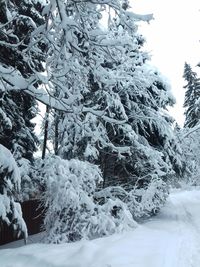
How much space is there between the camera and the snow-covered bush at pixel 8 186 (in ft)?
22.4

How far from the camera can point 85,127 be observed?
27.4ft

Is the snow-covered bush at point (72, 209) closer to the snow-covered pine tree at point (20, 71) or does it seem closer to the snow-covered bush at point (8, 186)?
the snow-covered pine tree at point (20, 71)

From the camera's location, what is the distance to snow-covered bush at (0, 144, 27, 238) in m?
6.82

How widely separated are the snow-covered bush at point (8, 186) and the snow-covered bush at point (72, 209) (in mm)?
2964

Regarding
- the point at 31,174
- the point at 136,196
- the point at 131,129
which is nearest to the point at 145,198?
the point at 136,196

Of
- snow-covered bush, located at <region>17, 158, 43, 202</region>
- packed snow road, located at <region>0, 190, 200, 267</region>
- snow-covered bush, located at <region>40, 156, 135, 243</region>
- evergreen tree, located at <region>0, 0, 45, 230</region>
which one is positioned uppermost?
evergreen tree, located at <region>0, 0, 45, 230</region>

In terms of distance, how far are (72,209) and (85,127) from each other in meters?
3.64

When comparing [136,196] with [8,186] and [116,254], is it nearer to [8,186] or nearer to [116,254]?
[116,254]

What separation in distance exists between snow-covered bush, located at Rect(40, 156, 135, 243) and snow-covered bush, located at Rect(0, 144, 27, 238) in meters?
2.96

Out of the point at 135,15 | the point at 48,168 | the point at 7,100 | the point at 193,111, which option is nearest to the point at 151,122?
the point at 48,168

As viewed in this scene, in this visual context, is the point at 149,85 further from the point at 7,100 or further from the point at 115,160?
the point at 7,100

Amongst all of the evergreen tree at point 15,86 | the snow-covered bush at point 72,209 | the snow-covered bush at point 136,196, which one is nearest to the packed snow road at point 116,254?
the evergreen tree at point 15,86

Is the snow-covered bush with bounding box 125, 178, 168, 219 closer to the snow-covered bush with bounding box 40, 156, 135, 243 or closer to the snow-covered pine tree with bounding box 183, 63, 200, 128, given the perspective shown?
the snow-covered bush with bounding box 40, 156, 135, 243

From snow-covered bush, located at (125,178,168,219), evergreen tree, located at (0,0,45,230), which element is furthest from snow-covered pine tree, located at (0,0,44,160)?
snow-covered bush, located at (125,178,168,219)
